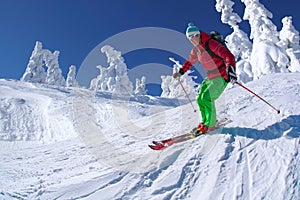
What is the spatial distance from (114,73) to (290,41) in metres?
27.1

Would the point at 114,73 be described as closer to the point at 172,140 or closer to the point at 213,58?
the point at 213,58

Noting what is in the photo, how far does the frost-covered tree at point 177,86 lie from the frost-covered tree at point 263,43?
46.2 ft

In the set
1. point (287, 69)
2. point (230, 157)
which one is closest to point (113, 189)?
point (230, 157)

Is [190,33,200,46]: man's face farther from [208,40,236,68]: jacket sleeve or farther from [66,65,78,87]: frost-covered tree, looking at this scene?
[66,65,78,87]: frost-covered tree

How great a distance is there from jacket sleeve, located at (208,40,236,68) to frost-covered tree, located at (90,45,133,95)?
34.8 meters

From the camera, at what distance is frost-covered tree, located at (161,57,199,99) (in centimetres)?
3869

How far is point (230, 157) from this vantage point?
151 inches

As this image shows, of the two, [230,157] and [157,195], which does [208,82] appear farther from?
[157,195]

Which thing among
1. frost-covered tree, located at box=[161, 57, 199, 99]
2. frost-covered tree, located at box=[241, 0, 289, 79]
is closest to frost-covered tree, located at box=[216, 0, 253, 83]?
frost-covered tree, located at box=[241, 0, 289, 79]

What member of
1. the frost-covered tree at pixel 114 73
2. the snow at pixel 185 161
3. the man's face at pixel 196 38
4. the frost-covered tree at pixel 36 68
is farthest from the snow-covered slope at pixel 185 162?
the frost-covered tree at pixel 36 68

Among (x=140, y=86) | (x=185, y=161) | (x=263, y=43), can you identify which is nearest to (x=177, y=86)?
(x=140, y=86)

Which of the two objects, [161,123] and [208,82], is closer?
[208,82]

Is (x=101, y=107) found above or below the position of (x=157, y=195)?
above

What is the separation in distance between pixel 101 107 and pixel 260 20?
1452cm
